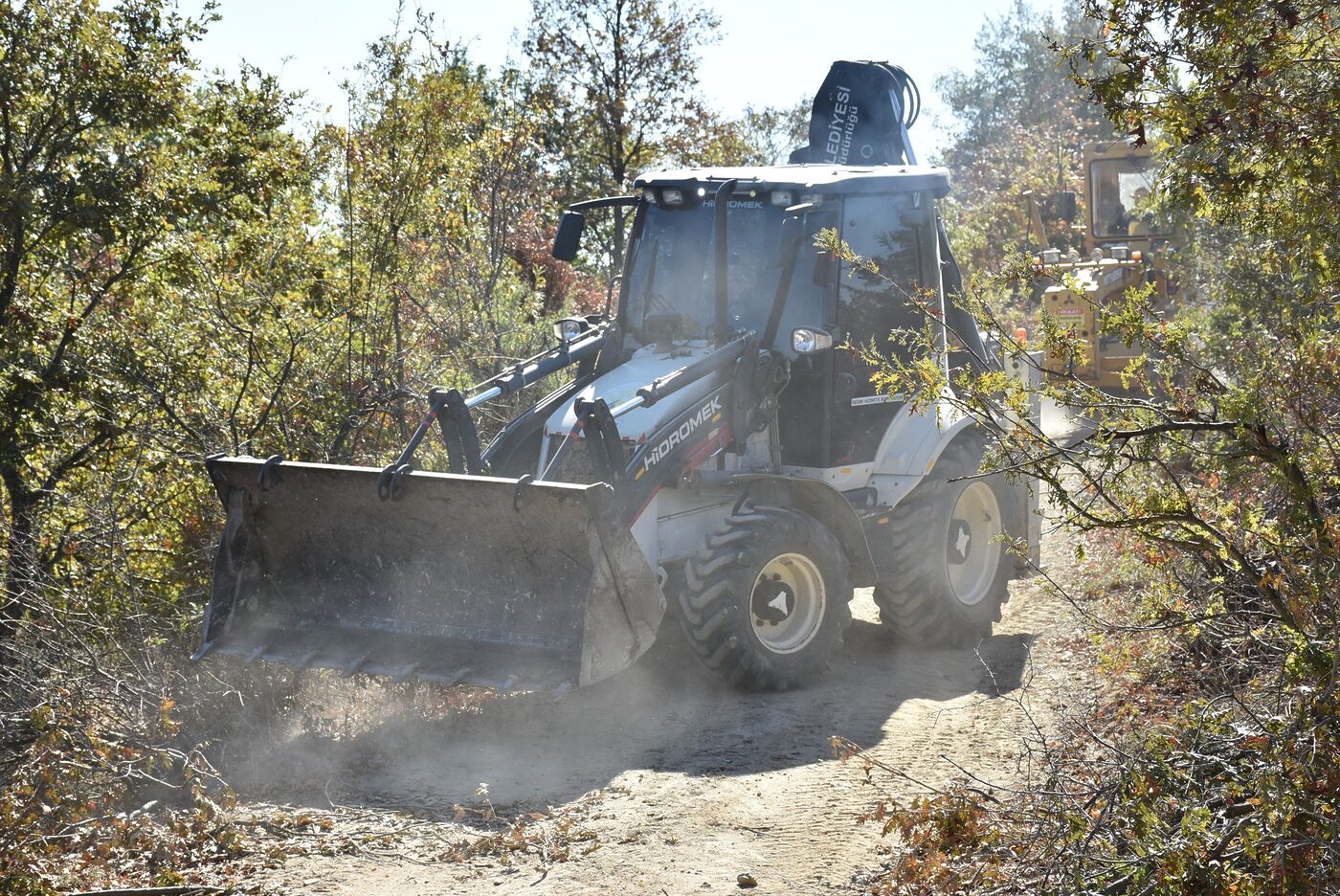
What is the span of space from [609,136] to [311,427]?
34.6 feet

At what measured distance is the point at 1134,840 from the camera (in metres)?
3.75

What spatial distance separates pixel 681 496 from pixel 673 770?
5.71 ft

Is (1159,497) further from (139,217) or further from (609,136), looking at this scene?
(609,136)

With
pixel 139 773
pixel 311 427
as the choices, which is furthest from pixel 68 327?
pixel 139 773

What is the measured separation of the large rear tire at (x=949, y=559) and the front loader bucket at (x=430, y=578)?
2303mm

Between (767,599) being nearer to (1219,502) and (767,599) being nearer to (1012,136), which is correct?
(1219,502)

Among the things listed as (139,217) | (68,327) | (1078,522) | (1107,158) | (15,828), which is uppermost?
(1107,158)

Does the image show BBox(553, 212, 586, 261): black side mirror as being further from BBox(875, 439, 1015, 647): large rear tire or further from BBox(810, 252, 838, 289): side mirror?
BBox(875, 439, 1015, 647): large rear tire

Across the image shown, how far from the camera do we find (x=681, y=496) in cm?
752

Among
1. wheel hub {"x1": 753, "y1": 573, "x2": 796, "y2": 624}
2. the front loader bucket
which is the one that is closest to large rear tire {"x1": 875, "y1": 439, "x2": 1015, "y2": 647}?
wheel hub {"x1": 753, "y1": 573, "x2": 796, "y2": 624}

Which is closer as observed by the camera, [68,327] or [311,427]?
[68,327]

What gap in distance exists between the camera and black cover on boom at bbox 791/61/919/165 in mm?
10156

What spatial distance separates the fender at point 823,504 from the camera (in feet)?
25.3

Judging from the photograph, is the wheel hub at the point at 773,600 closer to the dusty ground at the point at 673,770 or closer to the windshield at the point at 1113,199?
the dusty ground at the point at 673,770
